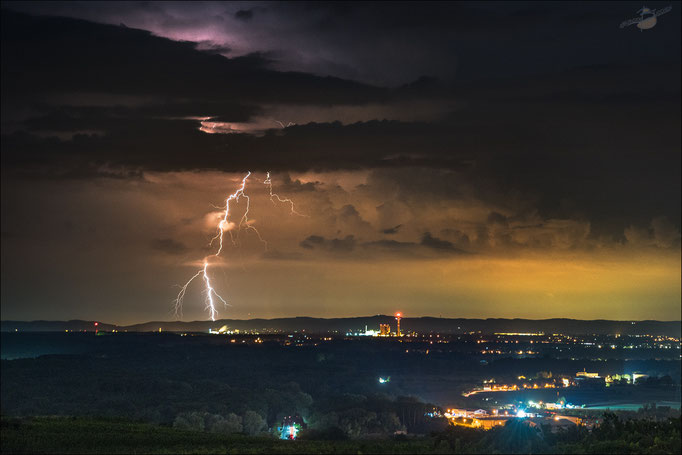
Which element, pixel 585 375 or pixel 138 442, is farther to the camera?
pixel 585 375

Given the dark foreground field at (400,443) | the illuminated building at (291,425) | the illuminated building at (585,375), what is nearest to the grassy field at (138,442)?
the dark foreground field at (400,443)

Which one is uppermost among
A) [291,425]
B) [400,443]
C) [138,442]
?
[138,442]

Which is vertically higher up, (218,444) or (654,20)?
(654,20)

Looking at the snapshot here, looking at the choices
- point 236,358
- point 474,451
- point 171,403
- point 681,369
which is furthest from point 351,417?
point 681,369

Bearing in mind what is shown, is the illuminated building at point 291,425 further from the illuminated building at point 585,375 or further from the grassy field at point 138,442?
the illuminated building at point 585,375

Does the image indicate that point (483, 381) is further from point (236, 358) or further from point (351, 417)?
point (351, 417)

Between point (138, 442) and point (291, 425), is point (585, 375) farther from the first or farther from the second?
point (138, 442)

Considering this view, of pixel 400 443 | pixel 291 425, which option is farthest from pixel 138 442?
pixel 291 425

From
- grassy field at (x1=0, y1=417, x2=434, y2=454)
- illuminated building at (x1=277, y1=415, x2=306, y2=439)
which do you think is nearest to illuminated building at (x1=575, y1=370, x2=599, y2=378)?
illuminated building at (x1=277, y1=415, x2=306, y2=439)

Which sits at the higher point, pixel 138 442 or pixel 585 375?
pixel 138 442
